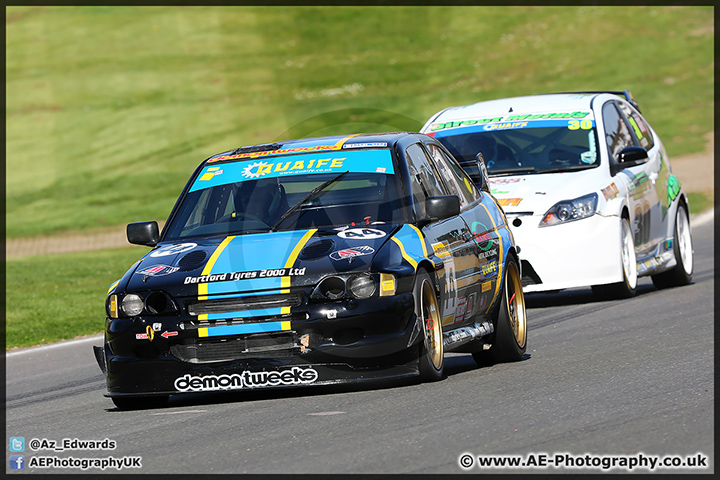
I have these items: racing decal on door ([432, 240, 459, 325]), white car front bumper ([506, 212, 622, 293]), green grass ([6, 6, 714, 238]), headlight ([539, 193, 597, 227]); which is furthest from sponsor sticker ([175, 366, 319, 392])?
green grass ([6, 6, 714, 238])

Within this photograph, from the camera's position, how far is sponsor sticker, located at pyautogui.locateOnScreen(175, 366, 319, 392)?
7.47 meters

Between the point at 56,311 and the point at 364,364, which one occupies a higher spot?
the point at 364,364

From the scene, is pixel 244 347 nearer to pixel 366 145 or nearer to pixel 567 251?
pixel 366 145

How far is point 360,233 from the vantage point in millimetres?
7918

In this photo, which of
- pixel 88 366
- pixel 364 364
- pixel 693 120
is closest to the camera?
pixel 364 364

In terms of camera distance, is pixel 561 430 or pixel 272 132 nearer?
pixel 561 430

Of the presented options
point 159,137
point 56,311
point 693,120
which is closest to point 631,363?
point 56,311

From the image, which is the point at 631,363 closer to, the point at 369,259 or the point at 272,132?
the point at 369,259

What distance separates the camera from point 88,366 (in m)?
11.1

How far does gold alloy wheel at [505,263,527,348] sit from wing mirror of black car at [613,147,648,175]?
3402mm

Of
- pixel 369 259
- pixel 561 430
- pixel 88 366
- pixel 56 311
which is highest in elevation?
pixel 369 259

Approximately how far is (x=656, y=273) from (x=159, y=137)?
1350 inches

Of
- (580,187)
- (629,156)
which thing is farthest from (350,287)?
(629,156)

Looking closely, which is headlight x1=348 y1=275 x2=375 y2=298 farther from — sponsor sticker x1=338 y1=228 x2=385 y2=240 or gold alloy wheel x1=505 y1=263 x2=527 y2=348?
gold alloy wheel x1=505 y1=263 x2=527 y2=348
